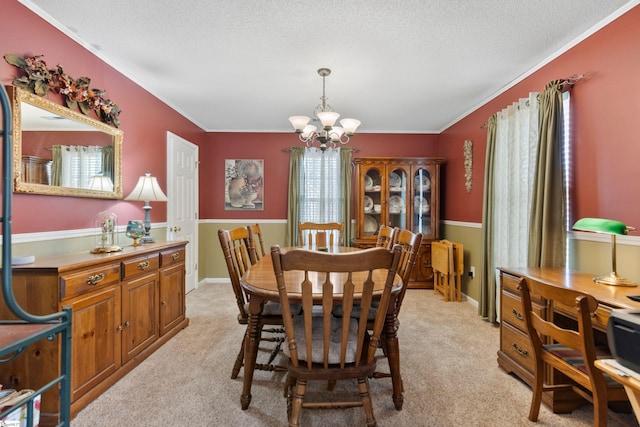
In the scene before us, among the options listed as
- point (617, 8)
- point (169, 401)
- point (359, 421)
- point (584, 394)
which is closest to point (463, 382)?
point (584, 394)

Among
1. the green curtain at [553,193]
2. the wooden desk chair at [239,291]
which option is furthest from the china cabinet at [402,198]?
the wooden desk chair at [239,291]

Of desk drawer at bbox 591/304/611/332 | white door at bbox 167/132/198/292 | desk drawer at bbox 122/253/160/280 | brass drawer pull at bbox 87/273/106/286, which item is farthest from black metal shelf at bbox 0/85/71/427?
white door at bbox 167/132/198/292

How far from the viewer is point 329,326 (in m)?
1.40

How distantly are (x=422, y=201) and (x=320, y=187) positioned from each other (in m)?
1.53

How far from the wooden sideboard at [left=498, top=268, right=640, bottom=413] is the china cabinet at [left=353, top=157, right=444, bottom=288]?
2.28m

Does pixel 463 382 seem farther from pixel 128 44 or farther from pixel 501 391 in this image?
pixel 128 44

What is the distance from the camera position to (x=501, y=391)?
6.63ft

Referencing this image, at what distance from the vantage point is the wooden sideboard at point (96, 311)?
1.66 m

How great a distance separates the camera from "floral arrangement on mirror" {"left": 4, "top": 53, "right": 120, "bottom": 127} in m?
1.94

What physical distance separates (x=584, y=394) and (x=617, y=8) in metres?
2.29

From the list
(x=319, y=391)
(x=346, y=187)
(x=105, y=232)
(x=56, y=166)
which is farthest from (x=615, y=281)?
(x=56, y=166)

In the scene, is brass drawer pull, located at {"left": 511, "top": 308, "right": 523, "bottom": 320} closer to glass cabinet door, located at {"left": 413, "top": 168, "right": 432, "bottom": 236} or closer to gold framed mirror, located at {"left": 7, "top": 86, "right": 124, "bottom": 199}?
glass cabinet door, located at {"left": 413, "top": 168, "right": 432, "bottom": 236}

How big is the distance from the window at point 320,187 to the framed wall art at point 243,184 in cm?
68

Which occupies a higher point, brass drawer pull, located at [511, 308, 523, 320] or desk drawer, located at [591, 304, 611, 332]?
desk drawer, located at [591, 304, 611, 332]
